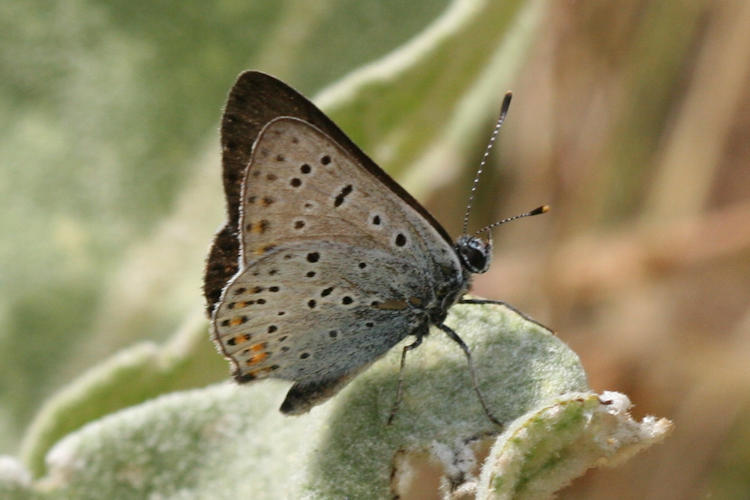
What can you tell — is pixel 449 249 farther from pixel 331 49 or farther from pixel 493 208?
pixel 493 208

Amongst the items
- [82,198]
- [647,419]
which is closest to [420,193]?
[82,198]

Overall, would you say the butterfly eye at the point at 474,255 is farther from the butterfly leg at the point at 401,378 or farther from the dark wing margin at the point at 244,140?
the butterfly leg at the point at 401,378

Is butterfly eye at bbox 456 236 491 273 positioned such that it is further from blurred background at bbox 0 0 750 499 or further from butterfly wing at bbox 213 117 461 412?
blurred background at bbox 0 0 750 499

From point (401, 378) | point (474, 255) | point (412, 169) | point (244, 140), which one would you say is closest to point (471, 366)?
point (401, 378)

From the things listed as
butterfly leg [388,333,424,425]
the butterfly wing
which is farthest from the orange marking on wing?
butterfly leg [388,333,424,425]

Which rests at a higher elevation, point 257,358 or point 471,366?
point 257,358

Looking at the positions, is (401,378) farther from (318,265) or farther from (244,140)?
(244,140)
